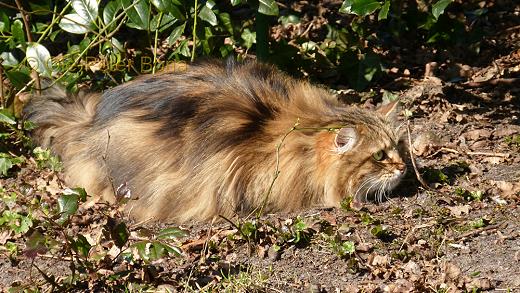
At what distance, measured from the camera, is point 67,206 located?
423cm

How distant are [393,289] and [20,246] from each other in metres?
2.29

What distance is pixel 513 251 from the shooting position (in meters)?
4.56

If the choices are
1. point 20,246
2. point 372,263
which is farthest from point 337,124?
point 20,246

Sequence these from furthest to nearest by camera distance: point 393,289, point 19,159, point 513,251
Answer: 1. point 19,159
2. point 513,251
3. point 393,289

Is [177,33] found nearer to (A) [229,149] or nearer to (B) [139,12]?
(B) [139,12]

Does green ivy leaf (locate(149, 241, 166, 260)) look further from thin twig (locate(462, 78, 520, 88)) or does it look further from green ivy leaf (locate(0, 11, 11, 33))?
thin twig (locate(462, 78, 520, 88))

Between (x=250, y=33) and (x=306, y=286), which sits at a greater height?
(x=250, y=33)

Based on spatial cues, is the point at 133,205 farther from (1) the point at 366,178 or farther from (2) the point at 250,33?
(2) the point at 250,33

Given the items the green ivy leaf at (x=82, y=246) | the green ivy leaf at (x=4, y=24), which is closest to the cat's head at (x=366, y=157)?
the green ivy leaf at (x=82, y=246)

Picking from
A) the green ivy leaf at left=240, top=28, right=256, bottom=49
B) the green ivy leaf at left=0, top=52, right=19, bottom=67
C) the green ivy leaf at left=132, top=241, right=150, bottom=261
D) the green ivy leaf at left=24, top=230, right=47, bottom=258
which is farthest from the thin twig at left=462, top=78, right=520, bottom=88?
the green ivy leaf at left=24, top=230, right=47, bottom=258

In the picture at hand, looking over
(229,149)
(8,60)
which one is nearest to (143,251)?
(229,149)

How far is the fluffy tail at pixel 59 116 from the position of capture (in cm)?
586

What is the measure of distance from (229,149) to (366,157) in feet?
3.06

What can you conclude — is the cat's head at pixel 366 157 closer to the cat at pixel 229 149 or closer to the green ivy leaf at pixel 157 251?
the cat at pixel 229 149
